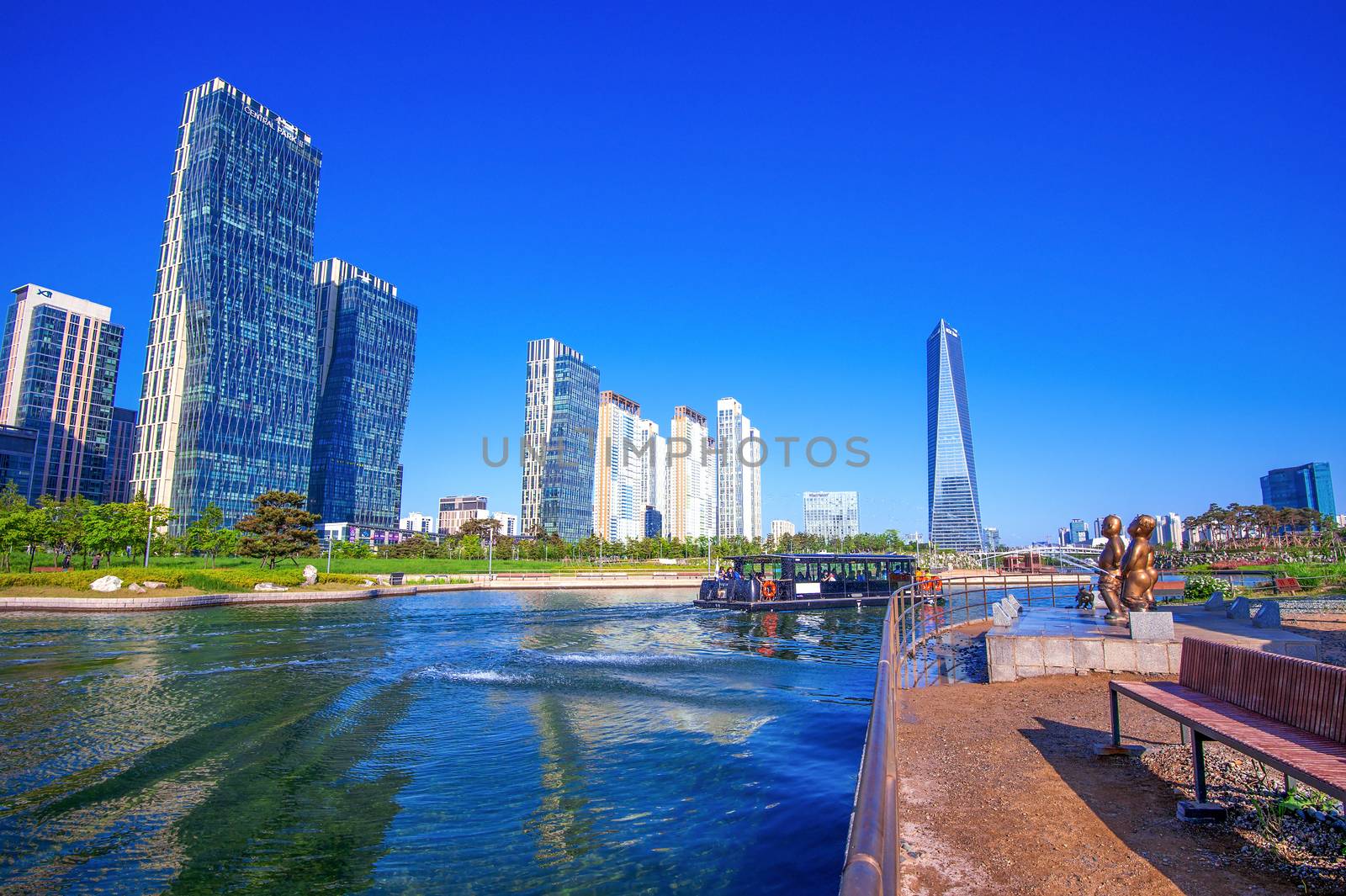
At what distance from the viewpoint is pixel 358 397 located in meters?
162

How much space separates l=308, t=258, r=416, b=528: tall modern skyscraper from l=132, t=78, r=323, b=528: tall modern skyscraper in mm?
26251

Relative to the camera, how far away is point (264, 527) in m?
65.9

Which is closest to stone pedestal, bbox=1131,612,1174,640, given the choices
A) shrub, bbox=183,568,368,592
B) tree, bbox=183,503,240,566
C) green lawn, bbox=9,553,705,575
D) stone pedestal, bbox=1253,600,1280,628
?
stone pedestal, bbox=1253,600,1280,628

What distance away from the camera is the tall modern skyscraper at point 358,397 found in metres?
156

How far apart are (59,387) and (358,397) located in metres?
62.8

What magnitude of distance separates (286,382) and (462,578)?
78.6 metres

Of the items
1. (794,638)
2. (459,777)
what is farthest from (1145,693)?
(794,638)

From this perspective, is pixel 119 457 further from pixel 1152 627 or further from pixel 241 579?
pixel 1152 627

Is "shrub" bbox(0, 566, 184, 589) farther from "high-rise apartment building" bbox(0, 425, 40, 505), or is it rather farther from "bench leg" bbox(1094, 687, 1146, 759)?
"high-rise apartment building" bbox(0, 425, 40, 505)

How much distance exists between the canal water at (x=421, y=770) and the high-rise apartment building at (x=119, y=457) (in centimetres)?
18830

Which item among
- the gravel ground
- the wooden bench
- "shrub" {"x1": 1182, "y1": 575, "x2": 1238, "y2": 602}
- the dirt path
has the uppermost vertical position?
the wooden bench

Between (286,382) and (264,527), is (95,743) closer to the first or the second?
(264,527)

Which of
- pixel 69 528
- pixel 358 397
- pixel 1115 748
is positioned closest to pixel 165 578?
pixel 69 528

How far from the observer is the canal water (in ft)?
22.4
